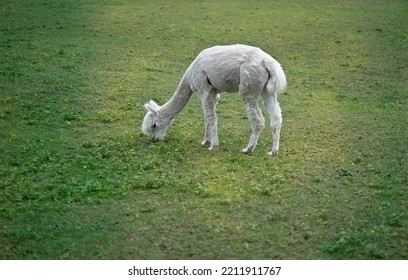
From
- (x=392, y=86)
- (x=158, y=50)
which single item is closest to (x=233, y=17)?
(x=158, y=50)

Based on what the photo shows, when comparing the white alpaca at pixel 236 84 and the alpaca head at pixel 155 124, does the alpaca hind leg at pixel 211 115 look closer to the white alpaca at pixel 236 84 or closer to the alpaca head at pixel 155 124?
the white alpaca at pixel 236 84

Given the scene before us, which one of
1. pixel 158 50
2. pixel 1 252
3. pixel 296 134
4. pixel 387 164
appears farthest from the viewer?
pixel 158 50

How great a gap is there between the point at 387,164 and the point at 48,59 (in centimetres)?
999

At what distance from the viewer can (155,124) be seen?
10.2 metres

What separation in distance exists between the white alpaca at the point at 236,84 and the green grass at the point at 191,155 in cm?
35

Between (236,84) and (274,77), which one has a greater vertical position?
(274,77)

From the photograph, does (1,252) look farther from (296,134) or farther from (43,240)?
(296,134)

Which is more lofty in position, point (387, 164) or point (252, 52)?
point (252, 52)

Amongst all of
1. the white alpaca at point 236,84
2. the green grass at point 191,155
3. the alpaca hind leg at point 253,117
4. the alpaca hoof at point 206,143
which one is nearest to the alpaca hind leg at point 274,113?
the white alpaca at point 236,84

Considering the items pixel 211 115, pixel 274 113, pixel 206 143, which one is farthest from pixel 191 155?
pixel 274 113

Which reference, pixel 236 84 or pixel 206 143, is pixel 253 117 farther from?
pixel 206 143

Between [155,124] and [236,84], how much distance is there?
5.29ft

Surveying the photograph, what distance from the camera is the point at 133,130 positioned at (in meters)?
11.0

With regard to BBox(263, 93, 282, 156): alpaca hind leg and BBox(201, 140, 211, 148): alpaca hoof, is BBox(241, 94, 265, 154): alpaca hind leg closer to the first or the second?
BBox(263, 93, 282, 156): alpaca hind leg
